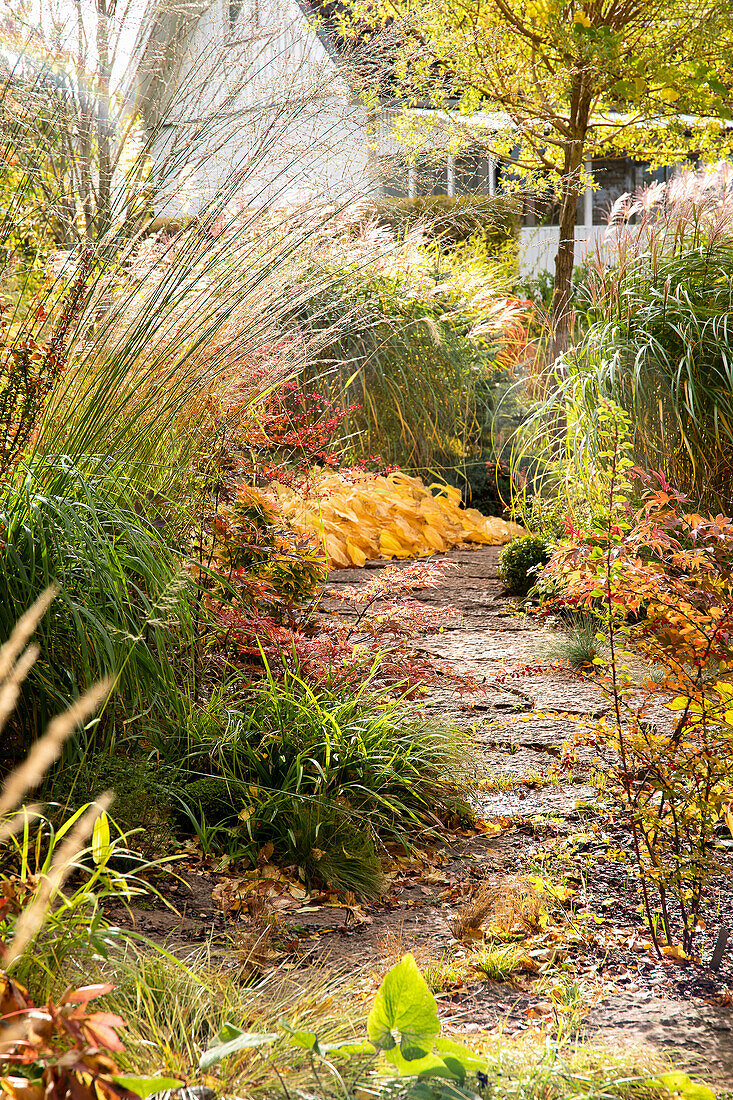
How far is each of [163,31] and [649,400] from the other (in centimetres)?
275

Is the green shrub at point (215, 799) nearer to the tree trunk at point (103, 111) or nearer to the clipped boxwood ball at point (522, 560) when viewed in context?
the tree trunk at point (103, 111)

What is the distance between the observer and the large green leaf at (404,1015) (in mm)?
1351

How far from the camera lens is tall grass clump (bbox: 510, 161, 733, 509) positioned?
179 inches

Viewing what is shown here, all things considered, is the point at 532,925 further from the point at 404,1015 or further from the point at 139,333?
the point at 139,333

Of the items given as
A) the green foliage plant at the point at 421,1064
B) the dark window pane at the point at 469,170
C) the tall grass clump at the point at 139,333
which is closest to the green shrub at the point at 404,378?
the dark window pane at the point at 469,170

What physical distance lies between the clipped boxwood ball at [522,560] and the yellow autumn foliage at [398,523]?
37.5 inches

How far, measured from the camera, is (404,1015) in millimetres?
1356

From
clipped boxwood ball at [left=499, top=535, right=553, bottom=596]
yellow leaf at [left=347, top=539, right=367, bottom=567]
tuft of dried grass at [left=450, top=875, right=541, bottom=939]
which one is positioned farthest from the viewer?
yellow leaf at [left=347, top=539, right=367, bottom=567]

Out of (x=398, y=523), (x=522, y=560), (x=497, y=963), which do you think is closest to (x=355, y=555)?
(x=398, y=523)

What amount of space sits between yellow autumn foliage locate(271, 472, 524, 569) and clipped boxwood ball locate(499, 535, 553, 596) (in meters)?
0.95

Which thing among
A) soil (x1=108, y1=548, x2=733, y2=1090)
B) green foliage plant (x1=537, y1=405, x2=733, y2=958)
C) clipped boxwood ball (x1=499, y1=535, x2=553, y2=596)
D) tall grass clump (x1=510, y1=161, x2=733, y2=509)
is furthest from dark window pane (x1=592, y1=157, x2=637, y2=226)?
green foliage plant (x1=537, y1=405, x2=733, y2=958)

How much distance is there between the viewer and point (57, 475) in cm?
260

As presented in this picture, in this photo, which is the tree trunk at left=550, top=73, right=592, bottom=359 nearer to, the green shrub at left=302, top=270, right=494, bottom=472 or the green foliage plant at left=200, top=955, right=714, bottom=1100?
the green shrub at left=302, top=270, right=494, bottom=472

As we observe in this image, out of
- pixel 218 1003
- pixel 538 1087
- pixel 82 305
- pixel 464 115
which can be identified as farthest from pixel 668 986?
pixel 464 115
